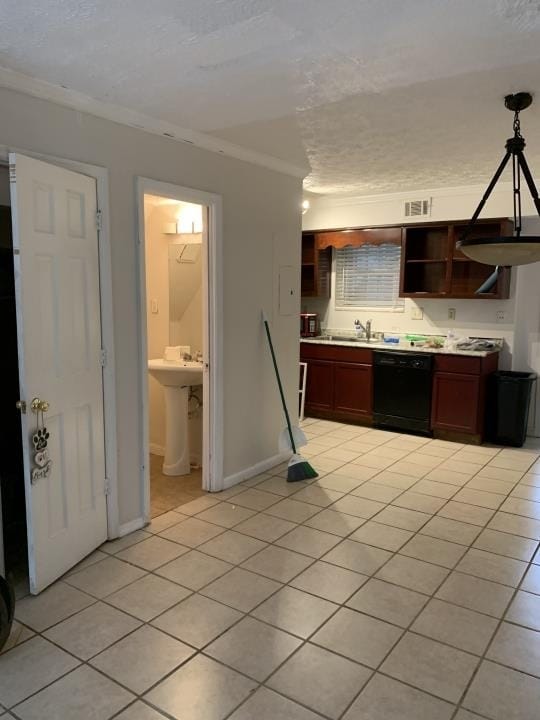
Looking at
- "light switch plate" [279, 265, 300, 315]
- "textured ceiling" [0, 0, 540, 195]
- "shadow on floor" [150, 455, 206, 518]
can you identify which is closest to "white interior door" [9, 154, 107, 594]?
"textured ceiling" [0, 0, 540, 195]

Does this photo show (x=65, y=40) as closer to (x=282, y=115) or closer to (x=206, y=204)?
(x=282, y=115)

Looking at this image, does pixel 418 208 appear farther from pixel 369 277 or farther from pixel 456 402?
pixel 456 402

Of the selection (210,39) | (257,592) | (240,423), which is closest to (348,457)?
(240,423)

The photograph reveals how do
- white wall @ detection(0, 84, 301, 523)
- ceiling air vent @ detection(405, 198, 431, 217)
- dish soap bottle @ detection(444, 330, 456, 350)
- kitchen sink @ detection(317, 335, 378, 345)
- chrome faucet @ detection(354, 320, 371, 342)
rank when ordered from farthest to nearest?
chrome faucet @ detection(354, 320, 371, 342) → kitchen sink @ detection(317, 335, 378, 345) → ceiling air vent @ detection(405, 198, 431, 217) → dish soap bottle @ detection(444, 330, 456, 350) → white wall @ detection(0, 84, 301, 523)

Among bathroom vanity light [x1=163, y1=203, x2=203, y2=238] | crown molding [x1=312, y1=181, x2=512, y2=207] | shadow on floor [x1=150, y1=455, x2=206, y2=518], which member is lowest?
shadow on floor [x1=150, y1=455, x2=206, y2=518]

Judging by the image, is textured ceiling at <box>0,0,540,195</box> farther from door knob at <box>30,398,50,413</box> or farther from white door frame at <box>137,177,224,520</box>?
door knob at <box>30,398,50,413</box>

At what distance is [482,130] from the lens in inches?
132

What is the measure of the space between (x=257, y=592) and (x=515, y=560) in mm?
1431

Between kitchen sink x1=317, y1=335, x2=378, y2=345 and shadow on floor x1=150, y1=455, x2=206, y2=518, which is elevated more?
kitchen sink x1=317, y1=335, x2=378, y2=345

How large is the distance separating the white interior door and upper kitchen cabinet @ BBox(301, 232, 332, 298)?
3767mm

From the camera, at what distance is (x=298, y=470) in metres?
4.17

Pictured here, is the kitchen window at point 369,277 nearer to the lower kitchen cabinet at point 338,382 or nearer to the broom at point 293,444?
the lower kitchen cabinet at point 338,382

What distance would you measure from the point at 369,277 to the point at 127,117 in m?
3.85

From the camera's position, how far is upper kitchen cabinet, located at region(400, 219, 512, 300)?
530 centimetres
